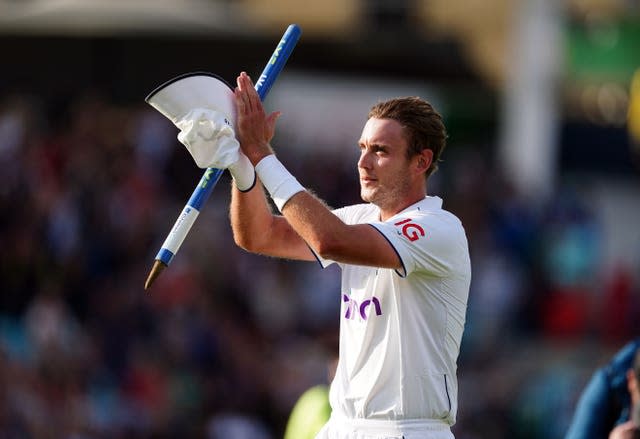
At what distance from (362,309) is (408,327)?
21 centimetres

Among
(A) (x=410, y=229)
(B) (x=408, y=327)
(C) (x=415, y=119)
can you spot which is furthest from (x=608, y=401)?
(C) (x=415, y=119)

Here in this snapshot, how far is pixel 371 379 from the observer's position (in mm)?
5945

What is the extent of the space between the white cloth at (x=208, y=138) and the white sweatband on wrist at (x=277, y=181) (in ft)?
0.46

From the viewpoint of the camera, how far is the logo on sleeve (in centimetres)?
591

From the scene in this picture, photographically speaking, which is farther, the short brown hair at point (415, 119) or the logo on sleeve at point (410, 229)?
the short brown hair at point (415, 119)

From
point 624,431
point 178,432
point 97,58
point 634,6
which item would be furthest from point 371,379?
point 634,6

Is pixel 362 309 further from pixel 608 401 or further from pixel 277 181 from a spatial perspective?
pixel 608 401

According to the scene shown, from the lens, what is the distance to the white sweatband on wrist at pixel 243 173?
6.07 m

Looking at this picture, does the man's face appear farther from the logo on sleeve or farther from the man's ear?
the logo on sleeve

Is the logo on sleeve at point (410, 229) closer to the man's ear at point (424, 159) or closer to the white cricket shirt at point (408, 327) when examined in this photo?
the white cricket shirt at point (408, 327)

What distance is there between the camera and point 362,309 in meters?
6.04

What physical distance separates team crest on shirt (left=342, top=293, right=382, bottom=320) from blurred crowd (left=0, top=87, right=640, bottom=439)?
5497 millimetres

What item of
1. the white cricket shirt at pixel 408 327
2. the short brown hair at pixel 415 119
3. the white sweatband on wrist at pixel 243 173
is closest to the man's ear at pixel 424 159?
the short brown hair at pixel 415 119

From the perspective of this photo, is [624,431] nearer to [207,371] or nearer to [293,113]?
[207,371]
